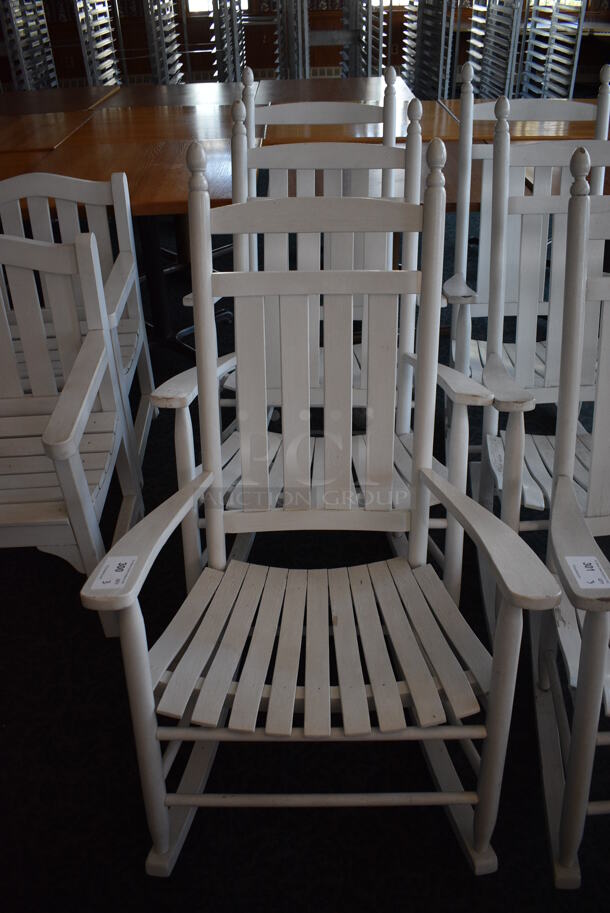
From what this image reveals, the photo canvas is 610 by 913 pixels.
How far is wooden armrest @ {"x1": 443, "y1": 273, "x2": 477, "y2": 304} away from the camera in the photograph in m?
1.91

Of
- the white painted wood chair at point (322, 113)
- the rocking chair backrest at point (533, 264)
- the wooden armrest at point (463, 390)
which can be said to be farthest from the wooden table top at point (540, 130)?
the wooden armrest at point (463, 390)

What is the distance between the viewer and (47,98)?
4016mm

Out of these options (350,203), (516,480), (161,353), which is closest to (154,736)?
(516,480)

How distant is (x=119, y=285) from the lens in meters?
2.06

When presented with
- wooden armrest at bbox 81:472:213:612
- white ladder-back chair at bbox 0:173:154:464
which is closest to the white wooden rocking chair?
wooden armrest at bbox 81:472:213:612

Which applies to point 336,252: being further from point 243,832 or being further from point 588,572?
point 243,832

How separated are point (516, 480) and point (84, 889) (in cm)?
104

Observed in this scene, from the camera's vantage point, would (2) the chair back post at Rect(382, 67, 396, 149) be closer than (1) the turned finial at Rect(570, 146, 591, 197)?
No

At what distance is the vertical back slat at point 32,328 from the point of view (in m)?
1.75

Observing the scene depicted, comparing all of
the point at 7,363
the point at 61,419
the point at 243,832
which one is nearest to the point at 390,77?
the point at 7,363

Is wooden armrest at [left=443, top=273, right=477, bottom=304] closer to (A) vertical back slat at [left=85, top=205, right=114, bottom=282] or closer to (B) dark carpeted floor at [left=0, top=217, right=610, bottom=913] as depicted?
(B) dark carpeted floor at [left=0, top=217, right=610, bottom=913]

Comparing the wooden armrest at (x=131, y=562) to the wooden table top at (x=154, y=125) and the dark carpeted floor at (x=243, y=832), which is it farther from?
the wooden table top at (x=154, y=125)

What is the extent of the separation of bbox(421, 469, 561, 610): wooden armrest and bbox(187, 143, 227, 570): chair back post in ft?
1.34

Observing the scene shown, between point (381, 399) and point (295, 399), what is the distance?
157mm
